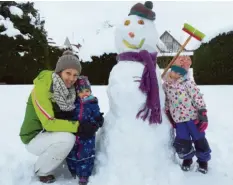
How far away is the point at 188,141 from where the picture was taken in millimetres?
3137

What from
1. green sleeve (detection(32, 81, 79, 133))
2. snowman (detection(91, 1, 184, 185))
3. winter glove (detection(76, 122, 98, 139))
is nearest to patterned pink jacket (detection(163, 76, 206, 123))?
snowman (detection(91, 1, 184, 185))

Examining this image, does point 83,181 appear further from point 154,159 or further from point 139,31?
point 139,31

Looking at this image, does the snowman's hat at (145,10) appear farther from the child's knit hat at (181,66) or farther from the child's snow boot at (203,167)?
the child's snow boot at (203,167)

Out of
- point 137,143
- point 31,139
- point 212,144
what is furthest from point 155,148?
point 212,144

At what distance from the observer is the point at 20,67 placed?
11.5 meters

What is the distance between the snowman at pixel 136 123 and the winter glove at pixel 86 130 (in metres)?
0.17

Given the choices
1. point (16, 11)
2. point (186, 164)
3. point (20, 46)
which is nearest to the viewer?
point (186, 164)

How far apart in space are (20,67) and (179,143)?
9414 millimetres

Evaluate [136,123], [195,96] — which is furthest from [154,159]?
[195,96]

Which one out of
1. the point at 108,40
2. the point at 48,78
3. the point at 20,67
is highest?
the point at 48,78

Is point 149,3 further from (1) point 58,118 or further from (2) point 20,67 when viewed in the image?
(2) point 20,67

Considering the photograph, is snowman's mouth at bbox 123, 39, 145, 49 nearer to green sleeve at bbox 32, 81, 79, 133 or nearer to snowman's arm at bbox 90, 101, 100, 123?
snowman's arm at bbox 90, 101, 100, 123

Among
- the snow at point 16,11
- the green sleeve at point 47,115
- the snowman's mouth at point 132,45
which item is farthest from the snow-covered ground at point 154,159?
the snow at point 16,11

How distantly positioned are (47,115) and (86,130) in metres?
0.36
